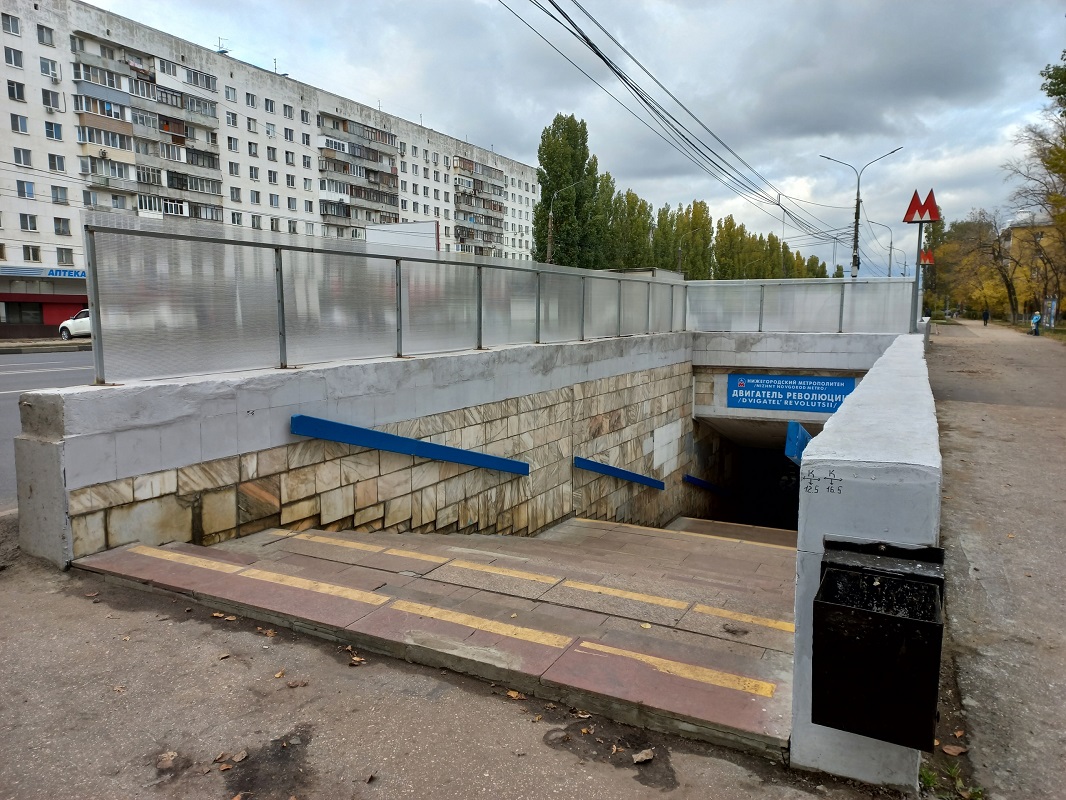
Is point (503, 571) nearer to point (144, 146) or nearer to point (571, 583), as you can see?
point (571, 583)

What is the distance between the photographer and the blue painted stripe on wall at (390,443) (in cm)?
598

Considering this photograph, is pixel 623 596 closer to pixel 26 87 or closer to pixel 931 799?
pixel 931 799

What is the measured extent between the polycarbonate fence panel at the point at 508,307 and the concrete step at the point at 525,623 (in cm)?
468

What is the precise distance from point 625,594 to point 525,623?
2.88 ft

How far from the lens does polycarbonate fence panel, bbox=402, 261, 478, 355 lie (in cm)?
786

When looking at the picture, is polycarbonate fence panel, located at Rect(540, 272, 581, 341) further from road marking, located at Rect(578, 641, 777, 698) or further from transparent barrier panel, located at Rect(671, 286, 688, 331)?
road marking, located at Rect(578, 641, 777, 698)

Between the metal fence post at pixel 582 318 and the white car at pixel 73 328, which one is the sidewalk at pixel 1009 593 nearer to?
the metal fence post at pixel 582 318

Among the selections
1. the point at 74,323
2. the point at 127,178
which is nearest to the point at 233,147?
the point at 127,178

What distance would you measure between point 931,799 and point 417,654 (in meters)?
2.16

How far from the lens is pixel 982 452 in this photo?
8766 mm

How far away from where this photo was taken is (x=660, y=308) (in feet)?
52.0

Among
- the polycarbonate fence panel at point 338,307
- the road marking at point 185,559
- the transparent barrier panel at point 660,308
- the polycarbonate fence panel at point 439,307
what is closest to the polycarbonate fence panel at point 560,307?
the polycarbonate fence panel at point 439,307

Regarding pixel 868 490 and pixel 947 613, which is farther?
pixel 947 613

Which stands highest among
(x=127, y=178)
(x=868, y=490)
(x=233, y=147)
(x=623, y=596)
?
(x=233, y=147)
